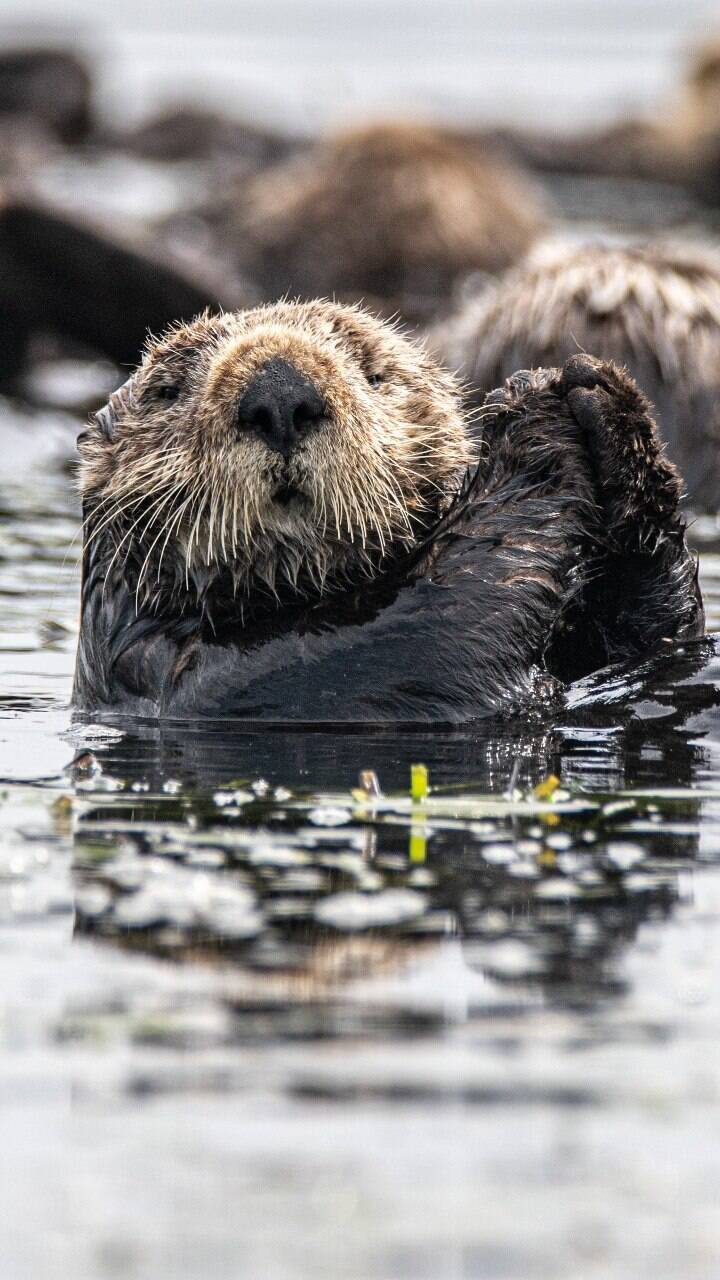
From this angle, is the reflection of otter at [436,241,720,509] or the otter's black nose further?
the reflection of otter at [436,241,720,509]

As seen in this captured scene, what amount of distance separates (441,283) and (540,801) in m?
9.99

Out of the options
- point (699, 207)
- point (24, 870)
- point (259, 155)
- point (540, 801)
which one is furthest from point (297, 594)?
point (259, 155)

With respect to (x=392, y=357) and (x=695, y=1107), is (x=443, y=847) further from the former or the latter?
(x=392, y=357)

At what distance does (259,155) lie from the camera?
25.4m

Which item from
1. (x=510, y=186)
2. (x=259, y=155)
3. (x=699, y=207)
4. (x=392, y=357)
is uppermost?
(x=259, y=155)

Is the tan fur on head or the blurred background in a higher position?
the blurred background

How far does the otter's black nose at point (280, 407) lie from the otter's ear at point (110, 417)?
3.37 feet

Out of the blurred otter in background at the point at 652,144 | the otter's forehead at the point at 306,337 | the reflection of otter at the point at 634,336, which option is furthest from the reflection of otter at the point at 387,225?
the blurred otter in background at the point at 652,144

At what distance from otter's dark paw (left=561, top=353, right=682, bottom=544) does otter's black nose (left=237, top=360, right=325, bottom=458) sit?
94 centimetres

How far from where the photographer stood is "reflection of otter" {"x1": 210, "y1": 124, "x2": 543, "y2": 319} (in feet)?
46.9

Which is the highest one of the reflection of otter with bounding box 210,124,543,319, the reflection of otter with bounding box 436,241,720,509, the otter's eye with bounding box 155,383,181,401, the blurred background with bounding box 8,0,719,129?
the blurred background with bounding box 8,0,719,129

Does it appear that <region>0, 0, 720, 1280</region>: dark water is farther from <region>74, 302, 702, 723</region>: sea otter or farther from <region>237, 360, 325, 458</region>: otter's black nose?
<region>237, 360, 325, 458</region>: otter's black nose

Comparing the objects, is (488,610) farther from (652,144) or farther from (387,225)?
(652,144)

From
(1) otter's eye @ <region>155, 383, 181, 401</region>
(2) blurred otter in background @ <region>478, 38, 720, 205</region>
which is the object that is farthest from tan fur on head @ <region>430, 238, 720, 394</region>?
(2) blurred otter in background @ <region>478, 38, 720, 205</region>
